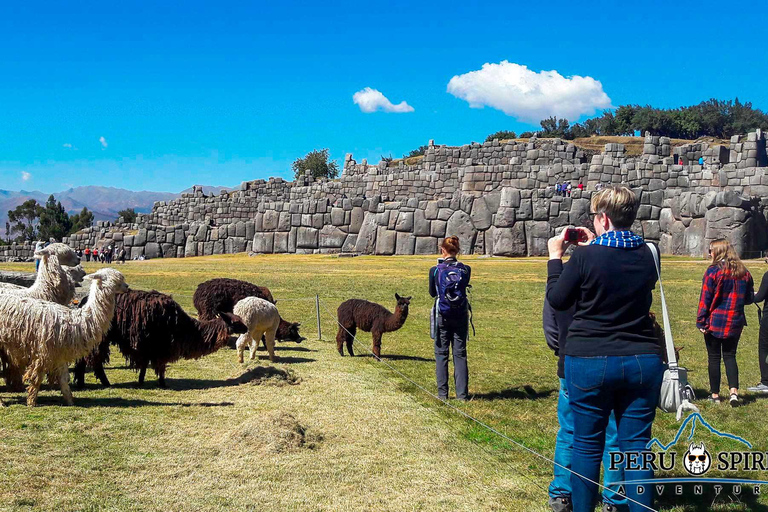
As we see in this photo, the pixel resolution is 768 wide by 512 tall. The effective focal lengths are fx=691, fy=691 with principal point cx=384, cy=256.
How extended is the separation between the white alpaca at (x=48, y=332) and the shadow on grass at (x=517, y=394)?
428 cm

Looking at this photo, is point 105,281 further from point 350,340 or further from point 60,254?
point 350,340

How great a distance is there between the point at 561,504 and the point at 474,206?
92.9 ft

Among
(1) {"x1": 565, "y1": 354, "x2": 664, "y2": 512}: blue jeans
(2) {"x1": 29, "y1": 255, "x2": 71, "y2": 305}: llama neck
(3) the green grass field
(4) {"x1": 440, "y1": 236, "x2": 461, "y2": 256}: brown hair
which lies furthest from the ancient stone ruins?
(1) {"x1": 565, "y1": 354, "x2": 664, "y2": 512}: blue jeans

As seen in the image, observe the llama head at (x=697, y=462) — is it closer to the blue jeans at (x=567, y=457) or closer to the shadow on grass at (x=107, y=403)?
the blue jeans at (x=567, y=457)

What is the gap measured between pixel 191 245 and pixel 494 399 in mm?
34687

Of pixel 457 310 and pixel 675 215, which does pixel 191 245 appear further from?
pixel 457 310

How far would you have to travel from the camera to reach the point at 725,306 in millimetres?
7953

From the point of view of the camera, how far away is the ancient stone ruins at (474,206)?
29.9m

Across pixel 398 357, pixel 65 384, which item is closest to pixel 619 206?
pixel 65 384

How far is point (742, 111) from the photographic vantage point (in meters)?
80.7

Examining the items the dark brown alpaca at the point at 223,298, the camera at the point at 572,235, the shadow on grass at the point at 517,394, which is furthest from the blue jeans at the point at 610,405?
the dark brown alpaca at the point at 223,298

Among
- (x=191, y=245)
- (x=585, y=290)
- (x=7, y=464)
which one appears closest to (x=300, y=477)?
(x=7, y=464)

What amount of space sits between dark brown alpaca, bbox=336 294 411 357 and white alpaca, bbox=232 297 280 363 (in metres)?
1.37

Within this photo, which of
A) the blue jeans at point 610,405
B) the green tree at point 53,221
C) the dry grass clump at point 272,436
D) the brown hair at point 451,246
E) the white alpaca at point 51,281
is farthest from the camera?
the green tree at point 53,221
